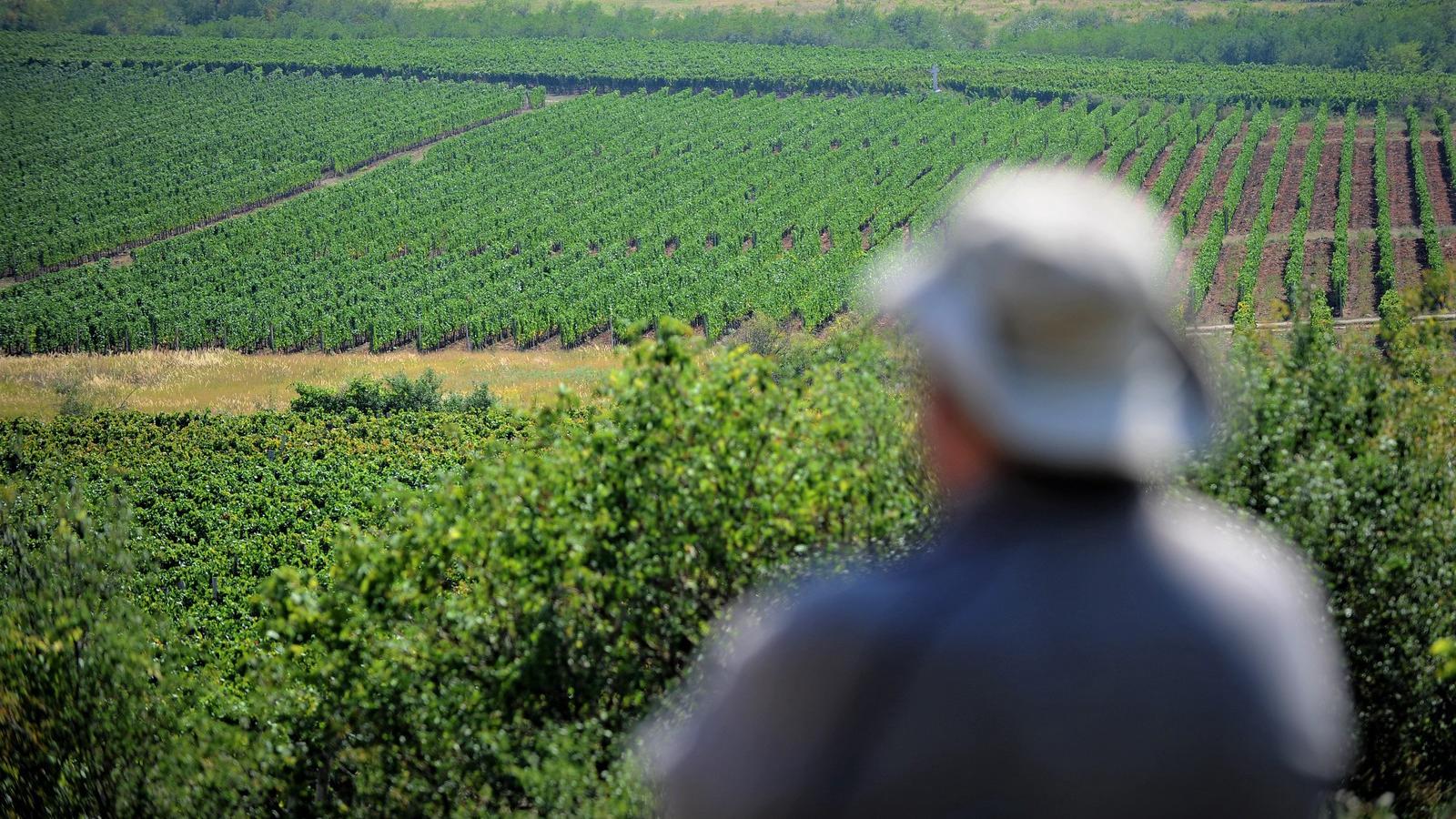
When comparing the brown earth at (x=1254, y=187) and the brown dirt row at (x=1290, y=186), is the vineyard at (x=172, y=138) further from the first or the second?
the brown dirt row at (x=1290, y=186)

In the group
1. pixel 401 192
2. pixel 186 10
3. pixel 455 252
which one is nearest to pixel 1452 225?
pixel 455 252

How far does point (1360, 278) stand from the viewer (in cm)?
5597

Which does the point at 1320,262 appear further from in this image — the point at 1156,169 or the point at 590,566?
the point at 590,566

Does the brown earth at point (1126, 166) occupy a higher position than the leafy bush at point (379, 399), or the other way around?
the brown earth at point (1126, 166)

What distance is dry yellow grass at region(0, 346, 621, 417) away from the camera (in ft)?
164

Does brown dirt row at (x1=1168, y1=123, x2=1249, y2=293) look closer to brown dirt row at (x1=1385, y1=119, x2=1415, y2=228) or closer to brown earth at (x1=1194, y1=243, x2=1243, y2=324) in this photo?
brown earth at (x1=1194, y1=243, x2=1243, y2=324)

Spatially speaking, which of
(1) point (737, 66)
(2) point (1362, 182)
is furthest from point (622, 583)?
(1) point (737, 66)

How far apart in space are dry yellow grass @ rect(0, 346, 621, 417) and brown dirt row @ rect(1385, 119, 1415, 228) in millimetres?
36853

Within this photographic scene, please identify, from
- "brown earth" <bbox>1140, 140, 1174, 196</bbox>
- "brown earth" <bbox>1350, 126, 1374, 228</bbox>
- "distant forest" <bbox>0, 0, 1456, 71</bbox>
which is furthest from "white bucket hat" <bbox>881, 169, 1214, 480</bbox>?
"distant forest" <bbox>0, 0, 1456, 71</bbox>

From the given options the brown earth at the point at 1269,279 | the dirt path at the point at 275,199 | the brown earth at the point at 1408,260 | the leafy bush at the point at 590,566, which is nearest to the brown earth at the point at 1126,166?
the brown earth at the point at 1269,279

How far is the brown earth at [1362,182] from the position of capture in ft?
212

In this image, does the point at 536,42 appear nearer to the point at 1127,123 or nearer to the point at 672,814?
the point at 1127,123

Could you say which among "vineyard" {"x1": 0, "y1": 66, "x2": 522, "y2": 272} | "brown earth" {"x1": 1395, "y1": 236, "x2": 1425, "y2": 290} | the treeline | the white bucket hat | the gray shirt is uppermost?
the white bucket hat

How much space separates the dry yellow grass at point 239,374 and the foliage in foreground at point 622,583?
34879mm
